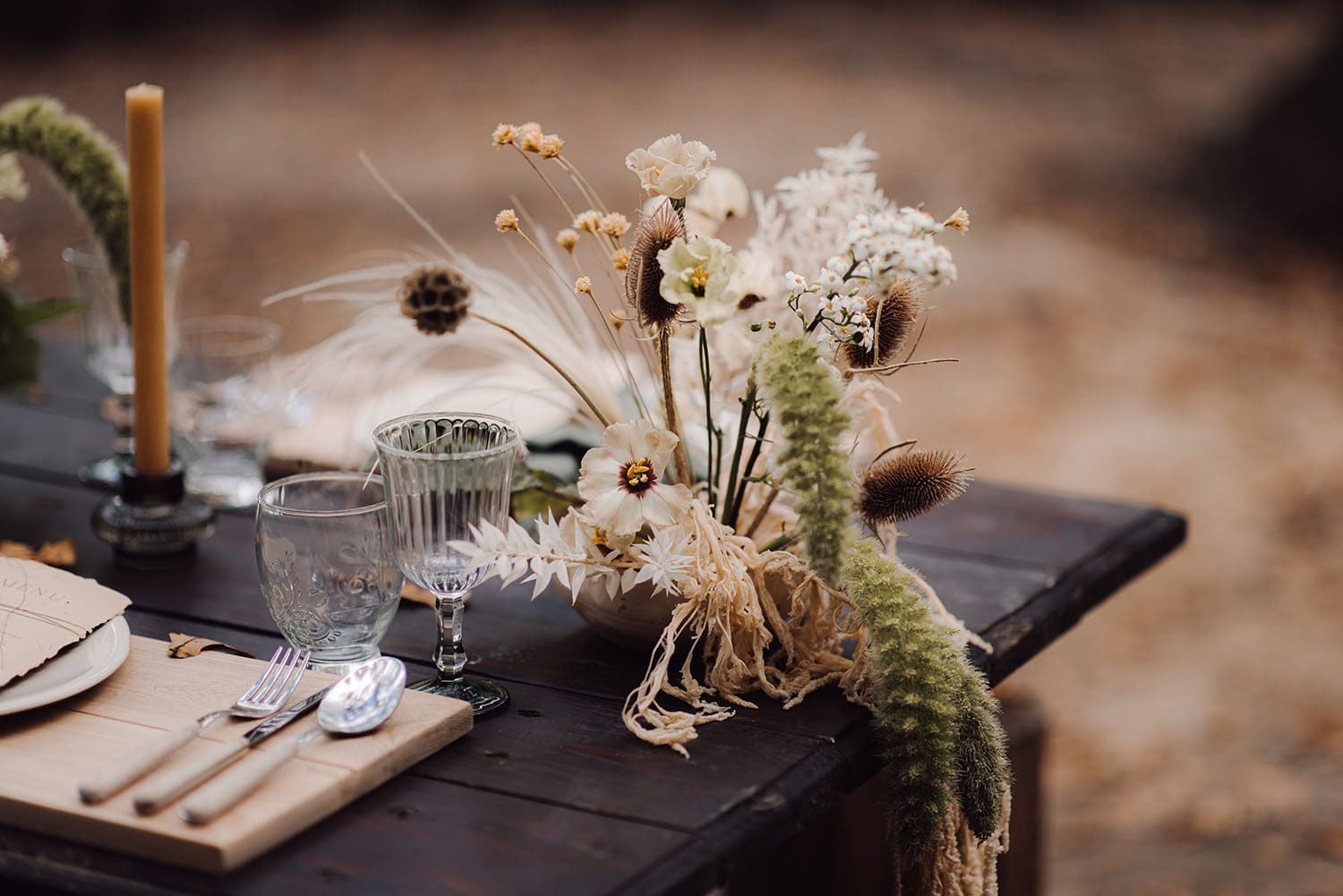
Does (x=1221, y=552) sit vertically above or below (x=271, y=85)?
below

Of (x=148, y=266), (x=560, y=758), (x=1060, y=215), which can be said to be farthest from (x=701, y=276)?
(x=1060, y=215)

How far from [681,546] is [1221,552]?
253cm

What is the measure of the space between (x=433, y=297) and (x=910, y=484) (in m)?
0.34

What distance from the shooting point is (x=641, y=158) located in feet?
2.98

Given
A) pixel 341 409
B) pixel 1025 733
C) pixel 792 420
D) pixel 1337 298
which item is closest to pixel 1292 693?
pixel 1025 733

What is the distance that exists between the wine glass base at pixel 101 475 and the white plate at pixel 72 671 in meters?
0.47

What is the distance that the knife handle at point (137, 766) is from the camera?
2.55 feet

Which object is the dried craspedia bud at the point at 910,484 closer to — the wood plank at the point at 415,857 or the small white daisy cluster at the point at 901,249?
the small white daisy cluster at the point at 901,249

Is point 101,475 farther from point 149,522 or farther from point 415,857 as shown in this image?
point 415,857

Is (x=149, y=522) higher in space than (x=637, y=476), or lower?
lower

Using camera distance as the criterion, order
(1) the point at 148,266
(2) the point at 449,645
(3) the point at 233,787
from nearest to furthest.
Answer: (3) the point at 233,787 → (2) the point at 449,645 → (1) the point at 148,266

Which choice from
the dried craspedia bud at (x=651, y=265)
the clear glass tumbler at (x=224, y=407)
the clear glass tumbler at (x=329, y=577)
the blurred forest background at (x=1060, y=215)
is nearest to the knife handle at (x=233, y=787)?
the clear glass tumbler at (x=329, y=577)

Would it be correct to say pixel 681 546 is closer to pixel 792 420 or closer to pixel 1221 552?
pixel 792 420

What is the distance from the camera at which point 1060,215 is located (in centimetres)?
556
